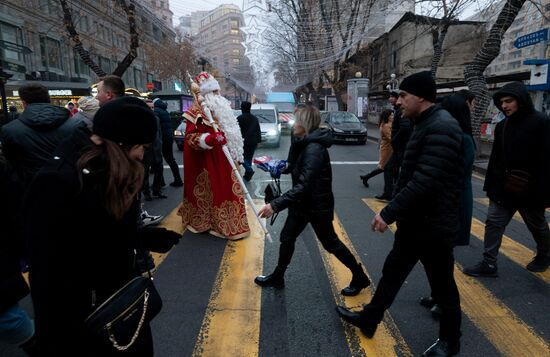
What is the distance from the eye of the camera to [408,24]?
3019 centimetres

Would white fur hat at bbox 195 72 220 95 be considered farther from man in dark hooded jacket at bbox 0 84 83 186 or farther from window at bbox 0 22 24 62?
window at bbox 0 22 24 62

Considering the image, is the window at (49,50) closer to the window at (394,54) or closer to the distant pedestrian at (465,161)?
the window at (394,54)

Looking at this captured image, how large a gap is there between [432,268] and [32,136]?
3.46 m

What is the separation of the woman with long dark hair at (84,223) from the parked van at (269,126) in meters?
13.2

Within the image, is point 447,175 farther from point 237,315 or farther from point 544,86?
point 544,86

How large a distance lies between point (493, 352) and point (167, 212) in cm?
510

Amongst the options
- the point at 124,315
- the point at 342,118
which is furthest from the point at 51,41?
the point at 124,315

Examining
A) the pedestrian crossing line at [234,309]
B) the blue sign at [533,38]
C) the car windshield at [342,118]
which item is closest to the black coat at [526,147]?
the pedestrian crossing line at [234,309]

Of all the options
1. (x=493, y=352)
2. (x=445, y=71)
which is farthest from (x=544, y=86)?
(x=445, y=71)

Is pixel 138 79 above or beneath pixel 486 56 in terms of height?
above

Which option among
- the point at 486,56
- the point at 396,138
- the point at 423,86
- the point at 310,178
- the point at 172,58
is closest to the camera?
the point at 423,86

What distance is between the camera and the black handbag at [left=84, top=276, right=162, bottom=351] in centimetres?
124

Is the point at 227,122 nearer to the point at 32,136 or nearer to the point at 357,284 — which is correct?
the point at 32,136

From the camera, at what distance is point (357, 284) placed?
11.2 feet
